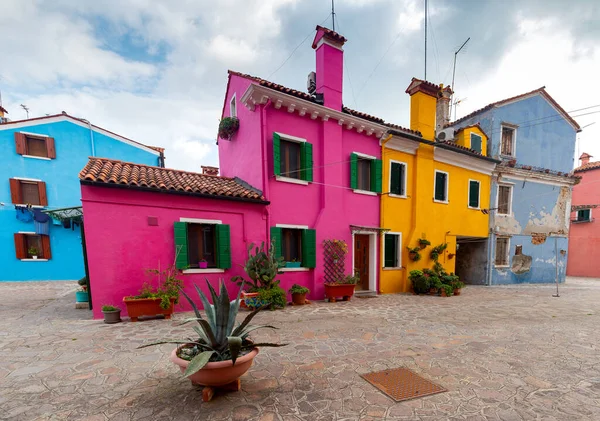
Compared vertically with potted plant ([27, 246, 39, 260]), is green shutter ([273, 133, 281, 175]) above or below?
above

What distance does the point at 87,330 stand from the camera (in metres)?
A: 4.93

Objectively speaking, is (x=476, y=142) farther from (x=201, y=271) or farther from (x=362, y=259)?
(x=201, y=271)

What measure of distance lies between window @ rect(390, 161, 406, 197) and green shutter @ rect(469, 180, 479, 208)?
4.63 metres

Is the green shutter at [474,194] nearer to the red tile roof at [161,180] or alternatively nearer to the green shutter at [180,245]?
the red tile roof at [161,180]

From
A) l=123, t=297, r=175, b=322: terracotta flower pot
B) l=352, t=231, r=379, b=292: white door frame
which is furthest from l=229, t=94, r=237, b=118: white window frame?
l=352, t=231, r=379, b=292: white door frame

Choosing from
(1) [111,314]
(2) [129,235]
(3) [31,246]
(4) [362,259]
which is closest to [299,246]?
(4) [362,259]

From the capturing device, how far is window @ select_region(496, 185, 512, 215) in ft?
42.3

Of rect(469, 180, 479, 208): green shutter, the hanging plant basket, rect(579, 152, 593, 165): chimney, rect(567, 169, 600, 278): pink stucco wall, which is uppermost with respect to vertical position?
the hanging plant basket

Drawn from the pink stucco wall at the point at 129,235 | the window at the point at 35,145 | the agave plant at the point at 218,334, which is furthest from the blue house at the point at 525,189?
the window at the point at 35,145

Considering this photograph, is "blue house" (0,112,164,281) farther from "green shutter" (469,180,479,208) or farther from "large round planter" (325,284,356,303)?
"green shutter" (469,180,479,208)

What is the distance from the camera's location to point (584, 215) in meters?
18.2

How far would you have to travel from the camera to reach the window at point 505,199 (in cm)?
1288

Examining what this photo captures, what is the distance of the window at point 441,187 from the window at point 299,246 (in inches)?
257

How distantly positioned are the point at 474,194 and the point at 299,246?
32.2 feet
